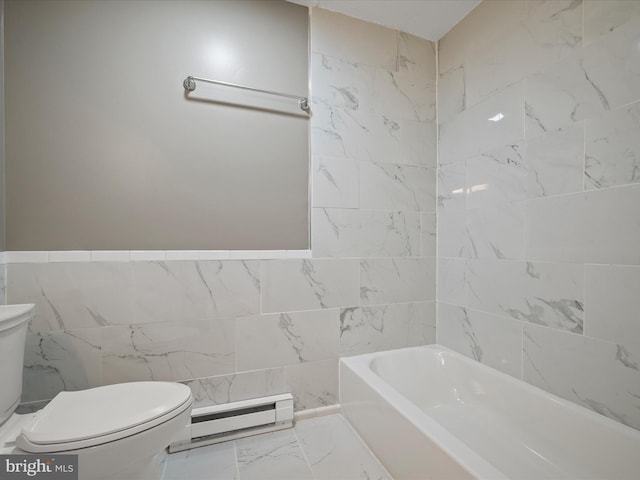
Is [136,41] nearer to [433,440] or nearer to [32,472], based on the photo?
[32,472]

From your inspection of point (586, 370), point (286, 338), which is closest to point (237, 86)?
point (286, 338)

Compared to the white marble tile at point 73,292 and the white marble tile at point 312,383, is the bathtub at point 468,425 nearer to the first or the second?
the white marble tile at point 312,383

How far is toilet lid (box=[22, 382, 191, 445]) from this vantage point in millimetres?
908

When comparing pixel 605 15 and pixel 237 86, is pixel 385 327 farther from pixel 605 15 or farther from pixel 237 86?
pixel 605 15

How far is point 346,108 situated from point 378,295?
119 centimetres

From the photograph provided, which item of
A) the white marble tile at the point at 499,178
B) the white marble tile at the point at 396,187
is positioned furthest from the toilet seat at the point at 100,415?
the white marble tile at the point at 499,178

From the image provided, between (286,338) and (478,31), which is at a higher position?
(478,31)

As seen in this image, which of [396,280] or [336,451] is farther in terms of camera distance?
[396,280]

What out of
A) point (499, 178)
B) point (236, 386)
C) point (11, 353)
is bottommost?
point (236, 386)

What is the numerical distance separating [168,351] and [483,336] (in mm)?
1721

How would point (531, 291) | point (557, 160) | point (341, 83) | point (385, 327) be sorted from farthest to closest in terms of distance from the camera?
point (385, 327) → point (341, 83) → point (531, 291) → point (557, 160)

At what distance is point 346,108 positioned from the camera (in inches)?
69.1

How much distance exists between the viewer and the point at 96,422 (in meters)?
0.97

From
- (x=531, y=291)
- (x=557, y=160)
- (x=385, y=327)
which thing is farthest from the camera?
(x=385, y=327)
